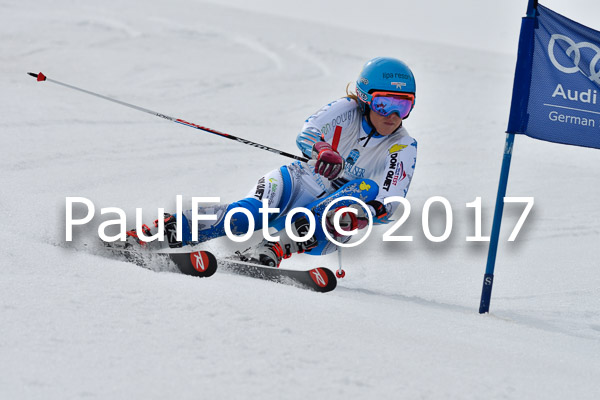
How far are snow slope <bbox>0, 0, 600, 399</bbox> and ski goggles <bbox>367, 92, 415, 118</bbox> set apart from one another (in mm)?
1148

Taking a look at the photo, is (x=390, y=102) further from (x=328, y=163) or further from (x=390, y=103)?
(x=328, y=163)

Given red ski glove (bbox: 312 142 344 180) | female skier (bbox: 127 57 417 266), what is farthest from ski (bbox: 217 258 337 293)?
red ski glove (bbox: 312 142 344 180)

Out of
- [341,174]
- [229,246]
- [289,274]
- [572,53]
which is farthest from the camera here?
[229,246]

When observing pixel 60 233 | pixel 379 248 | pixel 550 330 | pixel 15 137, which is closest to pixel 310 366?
pixel 550 330

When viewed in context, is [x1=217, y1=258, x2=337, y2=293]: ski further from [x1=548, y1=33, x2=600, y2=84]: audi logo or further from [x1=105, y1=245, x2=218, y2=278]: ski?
[x1=548, y1=33, x2=600, y2=84]: audi logo

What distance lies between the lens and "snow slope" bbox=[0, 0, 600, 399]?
259 centimetres

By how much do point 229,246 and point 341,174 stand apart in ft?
3.26

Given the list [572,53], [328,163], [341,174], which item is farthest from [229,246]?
[572,53]

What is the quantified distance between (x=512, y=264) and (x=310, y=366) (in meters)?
3.74

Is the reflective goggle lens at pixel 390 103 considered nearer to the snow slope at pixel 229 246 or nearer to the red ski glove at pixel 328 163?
the red ski glove at pixel 328 163

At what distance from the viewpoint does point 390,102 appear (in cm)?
462

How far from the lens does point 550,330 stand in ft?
13.6

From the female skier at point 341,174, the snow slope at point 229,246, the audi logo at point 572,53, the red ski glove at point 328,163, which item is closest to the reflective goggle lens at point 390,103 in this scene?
the female skier at point 341,174

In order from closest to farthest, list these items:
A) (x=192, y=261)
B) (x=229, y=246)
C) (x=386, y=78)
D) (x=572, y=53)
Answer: (x=192, y=261), (x=572, y=53), (x=386, y=78), (x=229, y=246)
